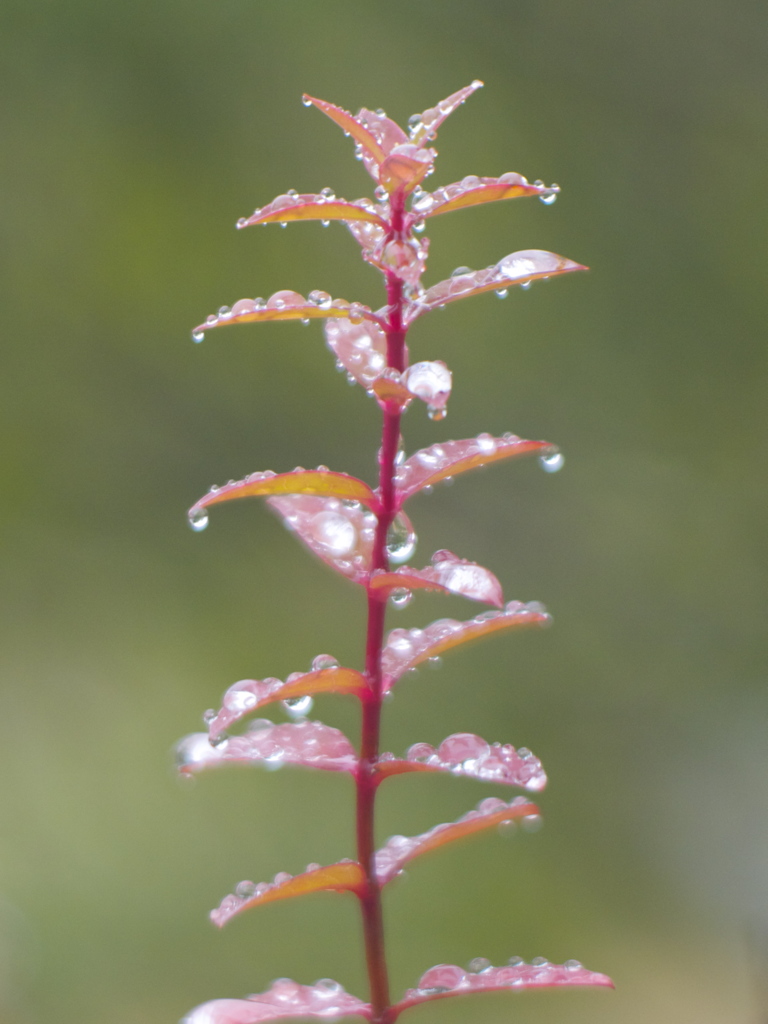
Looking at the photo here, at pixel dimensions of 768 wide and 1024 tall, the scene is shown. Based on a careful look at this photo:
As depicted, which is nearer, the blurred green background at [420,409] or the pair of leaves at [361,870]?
the pair of leaves at [361,870]

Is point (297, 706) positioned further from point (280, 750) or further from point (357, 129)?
point (357, 129)

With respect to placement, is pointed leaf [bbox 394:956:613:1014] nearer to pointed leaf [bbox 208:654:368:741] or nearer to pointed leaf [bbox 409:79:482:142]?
pointed leaf [bbox 208:654:368:741]

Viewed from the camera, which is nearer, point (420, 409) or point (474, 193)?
point (474, 193)

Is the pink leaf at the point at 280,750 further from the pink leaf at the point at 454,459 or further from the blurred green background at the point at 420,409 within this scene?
the blurred green background at the point at 420,409

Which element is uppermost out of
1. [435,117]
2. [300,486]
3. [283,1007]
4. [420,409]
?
[420,409]

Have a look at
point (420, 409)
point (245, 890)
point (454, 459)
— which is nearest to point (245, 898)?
point (245, 890)

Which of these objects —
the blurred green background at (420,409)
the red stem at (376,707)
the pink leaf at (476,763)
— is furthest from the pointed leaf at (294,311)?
the blurred green background at (420,409)

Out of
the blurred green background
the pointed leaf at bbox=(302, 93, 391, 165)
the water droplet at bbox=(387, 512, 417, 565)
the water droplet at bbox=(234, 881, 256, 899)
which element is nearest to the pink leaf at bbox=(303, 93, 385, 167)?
the pointed leaf at bbox=(302, 93, 391, 165)

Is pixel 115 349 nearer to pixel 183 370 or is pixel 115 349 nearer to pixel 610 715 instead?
pixel 183 370
